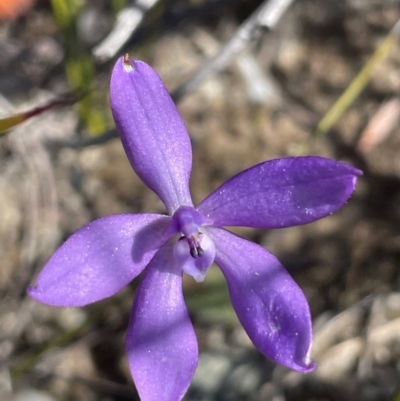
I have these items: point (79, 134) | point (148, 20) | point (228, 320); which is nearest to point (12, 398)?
point (228, 320)

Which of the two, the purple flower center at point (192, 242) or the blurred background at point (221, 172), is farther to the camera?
the blurred background at point (221, 172)

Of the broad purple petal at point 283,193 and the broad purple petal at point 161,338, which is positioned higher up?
the broad purple petal at point 283,193

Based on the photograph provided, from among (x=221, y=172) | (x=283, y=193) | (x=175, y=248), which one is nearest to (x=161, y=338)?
(x=175, y=248)

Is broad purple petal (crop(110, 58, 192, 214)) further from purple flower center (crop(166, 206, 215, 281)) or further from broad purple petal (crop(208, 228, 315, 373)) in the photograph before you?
broad purple petal (crop(208, 228, 315, 373))

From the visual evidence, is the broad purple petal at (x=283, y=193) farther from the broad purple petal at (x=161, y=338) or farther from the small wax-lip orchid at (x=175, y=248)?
the broad purple petal at (x=161, y=338)

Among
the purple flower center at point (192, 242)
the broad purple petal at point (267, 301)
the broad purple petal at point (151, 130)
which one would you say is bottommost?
the broad purple petal at point (267, 301)

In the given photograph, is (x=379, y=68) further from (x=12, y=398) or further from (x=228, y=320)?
(x=12, y=398)

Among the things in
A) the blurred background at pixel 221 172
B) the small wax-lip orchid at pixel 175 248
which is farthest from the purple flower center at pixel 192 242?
the blurred background at pixel 221 172

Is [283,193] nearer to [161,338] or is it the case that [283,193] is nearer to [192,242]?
[192,242]

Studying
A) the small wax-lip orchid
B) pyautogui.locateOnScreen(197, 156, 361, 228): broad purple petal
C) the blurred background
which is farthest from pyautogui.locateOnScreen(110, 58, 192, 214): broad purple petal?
the blurred background
